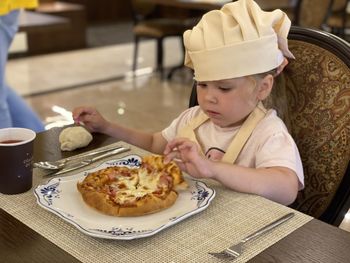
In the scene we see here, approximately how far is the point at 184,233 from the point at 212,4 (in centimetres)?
354

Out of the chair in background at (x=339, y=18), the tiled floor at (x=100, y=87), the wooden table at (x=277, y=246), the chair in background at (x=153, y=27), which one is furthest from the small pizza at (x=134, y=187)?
the chair in background at (x=339, y=18)

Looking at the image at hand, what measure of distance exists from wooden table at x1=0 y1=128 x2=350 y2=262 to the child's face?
37cm

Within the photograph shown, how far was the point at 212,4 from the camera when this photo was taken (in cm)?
425

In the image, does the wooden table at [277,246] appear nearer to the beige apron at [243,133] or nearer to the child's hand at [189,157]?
the child's hand at [189,157]

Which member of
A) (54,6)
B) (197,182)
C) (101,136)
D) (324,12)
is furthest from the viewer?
(54,6)

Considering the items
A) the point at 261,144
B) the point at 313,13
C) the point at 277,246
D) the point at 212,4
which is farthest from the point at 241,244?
the point at 313,13

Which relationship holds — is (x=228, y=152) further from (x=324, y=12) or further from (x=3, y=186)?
(x=324, y=12)

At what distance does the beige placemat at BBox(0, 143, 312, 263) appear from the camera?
0.87 metres

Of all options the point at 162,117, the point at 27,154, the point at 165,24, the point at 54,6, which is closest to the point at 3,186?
the point at 27,154

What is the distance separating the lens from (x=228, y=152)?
1.31m

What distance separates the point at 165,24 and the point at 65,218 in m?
4.19

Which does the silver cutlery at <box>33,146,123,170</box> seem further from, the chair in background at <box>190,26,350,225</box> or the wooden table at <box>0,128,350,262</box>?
the chair in background at <box>190,26,350,225</box>

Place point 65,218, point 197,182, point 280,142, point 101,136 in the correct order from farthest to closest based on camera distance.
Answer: point 101,136 < point 280,142 < point 197,182 < point 65,218

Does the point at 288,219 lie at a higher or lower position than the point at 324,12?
lower
